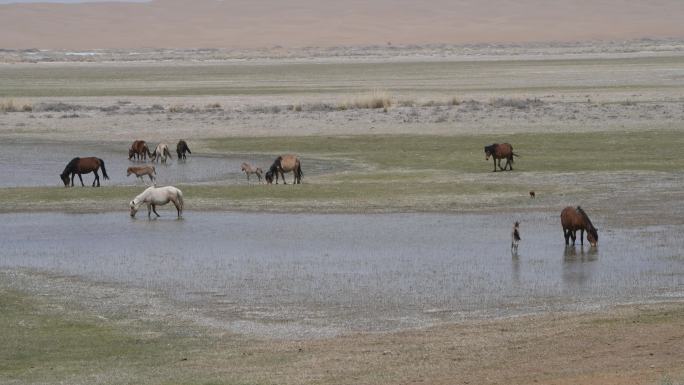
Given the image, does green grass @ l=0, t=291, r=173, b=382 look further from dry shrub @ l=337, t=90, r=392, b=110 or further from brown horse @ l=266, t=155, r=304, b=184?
dry shrub @ l=337, t=90, r=392, b=110

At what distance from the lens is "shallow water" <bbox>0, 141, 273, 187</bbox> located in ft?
102

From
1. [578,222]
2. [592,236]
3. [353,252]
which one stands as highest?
[578,222]

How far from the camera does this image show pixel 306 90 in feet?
233

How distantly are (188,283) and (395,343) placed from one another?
5106 mm

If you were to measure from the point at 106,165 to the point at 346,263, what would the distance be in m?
17.2

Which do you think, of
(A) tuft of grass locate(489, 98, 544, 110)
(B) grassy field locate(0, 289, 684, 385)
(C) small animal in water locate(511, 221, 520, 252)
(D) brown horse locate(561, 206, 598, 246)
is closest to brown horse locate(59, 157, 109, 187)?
(C) small animal in water locate(511, 221, 520, 252)

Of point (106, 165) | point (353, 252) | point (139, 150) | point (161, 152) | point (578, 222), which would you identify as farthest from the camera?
point (139, 150)

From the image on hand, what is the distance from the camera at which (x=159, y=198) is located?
2411 centimetres

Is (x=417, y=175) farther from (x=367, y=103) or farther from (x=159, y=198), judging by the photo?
(x=367, y=103)

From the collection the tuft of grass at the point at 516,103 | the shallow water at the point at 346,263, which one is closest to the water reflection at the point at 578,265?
the shallow water at the point at 346,263

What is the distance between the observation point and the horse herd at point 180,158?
1966 cm

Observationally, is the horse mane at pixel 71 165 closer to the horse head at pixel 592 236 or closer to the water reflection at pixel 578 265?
the water reflection at pixel 578 265

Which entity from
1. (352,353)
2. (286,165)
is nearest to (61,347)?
(352,353)

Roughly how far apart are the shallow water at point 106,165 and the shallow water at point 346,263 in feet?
19.0
